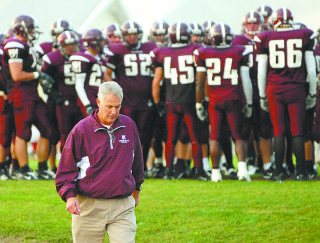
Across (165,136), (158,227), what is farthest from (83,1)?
(158,227)

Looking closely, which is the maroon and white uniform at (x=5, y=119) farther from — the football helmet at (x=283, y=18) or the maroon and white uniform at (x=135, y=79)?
the football helmet at (x=283, y=18)

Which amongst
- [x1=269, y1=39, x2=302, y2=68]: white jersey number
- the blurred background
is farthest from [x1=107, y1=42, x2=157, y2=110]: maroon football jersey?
the blurred background

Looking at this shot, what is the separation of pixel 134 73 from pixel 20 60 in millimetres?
→ 1713

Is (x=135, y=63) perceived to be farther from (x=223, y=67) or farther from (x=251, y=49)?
(x=251, y=49)

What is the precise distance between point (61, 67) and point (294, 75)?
353 cm

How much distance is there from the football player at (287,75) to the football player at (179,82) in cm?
114

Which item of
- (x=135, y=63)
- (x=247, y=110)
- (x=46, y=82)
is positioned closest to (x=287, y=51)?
(x=247, y=110)

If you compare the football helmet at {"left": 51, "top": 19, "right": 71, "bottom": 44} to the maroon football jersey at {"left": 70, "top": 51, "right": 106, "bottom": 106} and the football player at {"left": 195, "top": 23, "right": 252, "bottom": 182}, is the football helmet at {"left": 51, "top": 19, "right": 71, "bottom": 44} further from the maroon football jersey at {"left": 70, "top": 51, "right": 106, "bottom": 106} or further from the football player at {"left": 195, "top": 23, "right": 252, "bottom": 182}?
the football player at {"left": 195, "top": 23, "right": 252, "bottom": 182}

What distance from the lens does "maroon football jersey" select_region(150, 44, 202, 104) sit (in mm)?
9844

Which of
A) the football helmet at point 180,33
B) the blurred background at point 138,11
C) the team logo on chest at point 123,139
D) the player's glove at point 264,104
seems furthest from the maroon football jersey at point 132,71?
the blurred background at point 138,11

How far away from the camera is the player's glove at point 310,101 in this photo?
921 centimetres

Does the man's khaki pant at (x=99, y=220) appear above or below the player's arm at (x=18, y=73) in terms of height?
below

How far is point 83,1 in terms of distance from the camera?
22.2 metres

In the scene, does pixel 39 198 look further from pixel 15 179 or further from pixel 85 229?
pixel 85 229
